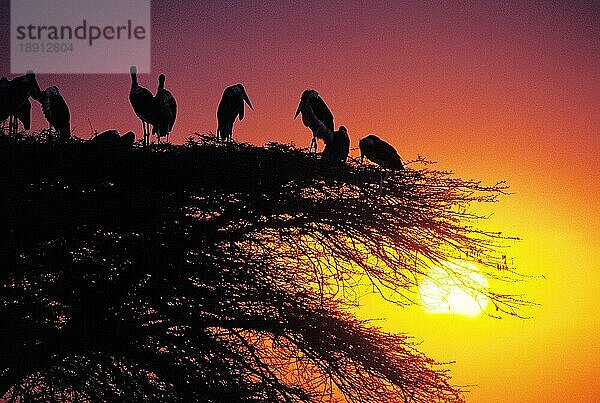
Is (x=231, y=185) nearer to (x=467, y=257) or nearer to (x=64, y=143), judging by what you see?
(x=64, y=143)

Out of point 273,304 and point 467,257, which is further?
point 467,257

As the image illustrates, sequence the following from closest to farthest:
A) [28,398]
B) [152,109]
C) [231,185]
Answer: [28,398] < [231,185] < [152,109]

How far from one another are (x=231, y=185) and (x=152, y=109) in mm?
4987

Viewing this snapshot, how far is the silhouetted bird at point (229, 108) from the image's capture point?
1498 cm

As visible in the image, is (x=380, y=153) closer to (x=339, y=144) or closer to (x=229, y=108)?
(x=339, y=144)

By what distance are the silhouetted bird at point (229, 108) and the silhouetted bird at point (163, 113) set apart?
804 millimetres

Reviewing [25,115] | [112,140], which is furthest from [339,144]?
[25,115]

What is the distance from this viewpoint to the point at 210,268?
378 inches

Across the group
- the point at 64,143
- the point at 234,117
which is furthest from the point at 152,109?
the point at 64,143

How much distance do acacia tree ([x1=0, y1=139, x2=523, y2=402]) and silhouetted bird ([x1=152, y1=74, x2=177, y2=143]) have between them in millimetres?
4014

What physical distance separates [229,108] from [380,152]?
141 inches

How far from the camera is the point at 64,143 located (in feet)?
34.5

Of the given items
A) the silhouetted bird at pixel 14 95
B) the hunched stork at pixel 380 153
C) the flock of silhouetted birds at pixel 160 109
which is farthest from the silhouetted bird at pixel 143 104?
the hunched stork at pixel 380 153

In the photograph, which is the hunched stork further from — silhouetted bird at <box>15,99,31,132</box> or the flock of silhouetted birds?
silhouetted bird at <box>15,99,31,132</box>
